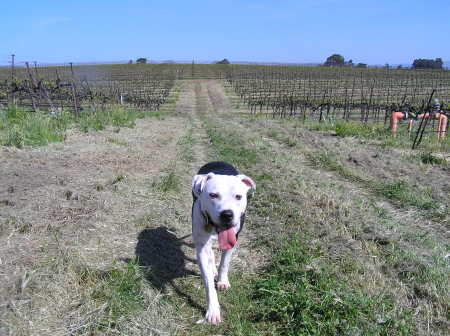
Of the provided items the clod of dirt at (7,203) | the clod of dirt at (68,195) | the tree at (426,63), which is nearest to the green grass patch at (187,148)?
the clod of dirt at (68,195)

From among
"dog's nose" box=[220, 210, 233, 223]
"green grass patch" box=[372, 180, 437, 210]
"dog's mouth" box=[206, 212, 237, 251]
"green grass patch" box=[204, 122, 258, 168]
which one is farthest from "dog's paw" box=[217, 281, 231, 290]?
"green grass patch" box=[204, 122, 258, 168]

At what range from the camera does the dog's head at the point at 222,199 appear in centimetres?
325

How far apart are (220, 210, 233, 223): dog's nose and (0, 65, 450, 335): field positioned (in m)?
0.95

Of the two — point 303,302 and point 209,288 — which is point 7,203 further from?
point 303,302

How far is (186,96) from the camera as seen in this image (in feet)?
150

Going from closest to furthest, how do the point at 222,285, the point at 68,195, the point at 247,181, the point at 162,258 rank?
the point at 247,181
the point at 222,285
the point at 162,258
the point at 68,195

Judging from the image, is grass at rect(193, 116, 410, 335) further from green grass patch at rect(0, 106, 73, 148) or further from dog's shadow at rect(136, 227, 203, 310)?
green grass patch at rect(0, 106, 73, 148)

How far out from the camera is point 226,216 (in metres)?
3.23

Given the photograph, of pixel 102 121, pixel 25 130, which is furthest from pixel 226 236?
pixel 102 121

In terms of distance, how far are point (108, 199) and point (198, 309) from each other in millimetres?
2846

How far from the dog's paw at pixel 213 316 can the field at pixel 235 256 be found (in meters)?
0.06

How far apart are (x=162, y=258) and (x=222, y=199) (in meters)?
1.68

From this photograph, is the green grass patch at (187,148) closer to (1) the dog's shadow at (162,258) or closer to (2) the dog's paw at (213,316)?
(1) the dog's shadow at (162,258)

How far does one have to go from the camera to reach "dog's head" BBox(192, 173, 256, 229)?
3.25m
